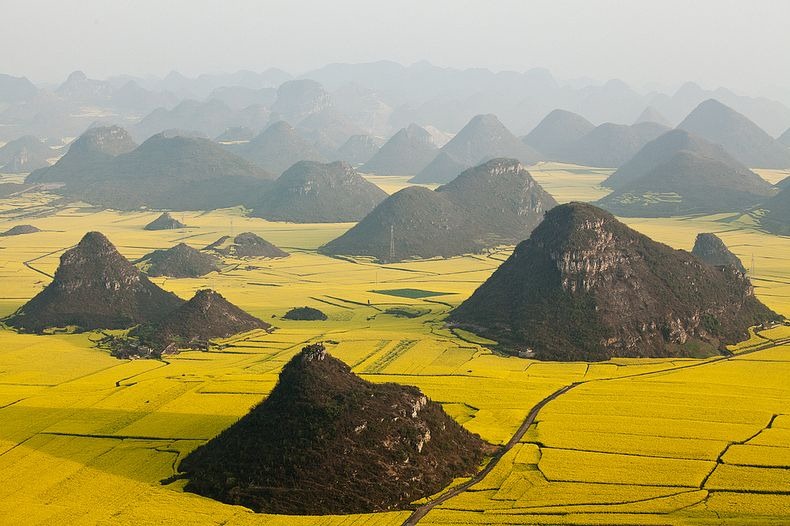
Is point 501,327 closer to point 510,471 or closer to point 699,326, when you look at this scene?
point 699,326

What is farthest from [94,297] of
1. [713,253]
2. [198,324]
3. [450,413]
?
[713,253]

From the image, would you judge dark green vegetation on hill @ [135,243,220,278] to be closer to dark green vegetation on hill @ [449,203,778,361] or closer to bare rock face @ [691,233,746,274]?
dark green vegetation on hill @ [449,203,778,361]

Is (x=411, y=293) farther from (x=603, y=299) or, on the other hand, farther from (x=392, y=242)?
(x=392, y=242)

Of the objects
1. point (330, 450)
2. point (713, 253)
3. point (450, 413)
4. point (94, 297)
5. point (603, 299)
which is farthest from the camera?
point (713, 253)

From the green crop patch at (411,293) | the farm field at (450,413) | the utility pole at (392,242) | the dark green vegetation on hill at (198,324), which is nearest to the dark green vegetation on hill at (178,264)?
the farm field at (450,413)

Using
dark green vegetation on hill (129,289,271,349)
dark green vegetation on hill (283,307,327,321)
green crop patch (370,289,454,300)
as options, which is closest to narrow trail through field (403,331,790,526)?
dark green vegetation on hill (283,307,327,321)

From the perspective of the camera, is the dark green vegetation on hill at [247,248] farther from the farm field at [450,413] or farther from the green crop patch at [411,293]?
the farm field at [450,413]

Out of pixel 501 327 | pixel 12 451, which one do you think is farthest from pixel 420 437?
pixel 501 327

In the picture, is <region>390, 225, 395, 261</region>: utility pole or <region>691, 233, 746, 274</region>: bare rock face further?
<region>390, 225, 395, 261</region>: utility pole
